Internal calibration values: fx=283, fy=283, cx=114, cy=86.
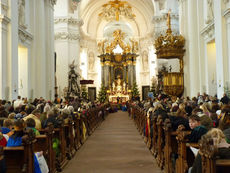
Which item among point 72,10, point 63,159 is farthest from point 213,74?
point 72,10

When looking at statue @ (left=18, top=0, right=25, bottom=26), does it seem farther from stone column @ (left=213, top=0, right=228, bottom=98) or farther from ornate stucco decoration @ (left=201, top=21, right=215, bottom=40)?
stone column @ (left=213, top=0, right=228, bottom=98)

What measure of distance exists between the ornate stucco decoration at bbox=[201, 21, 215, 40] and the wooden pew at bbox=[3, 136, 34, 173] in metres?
10.8

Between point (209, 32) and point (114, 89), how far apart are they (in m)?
22.5

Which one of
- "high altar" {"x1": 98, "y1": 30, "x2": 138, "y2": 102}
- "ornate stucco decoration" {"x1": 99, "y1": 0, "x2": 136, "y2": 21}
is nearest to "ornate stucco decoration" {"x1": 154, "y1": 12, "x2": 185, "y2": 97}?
"ornate stucco decoration" {"x1": 99, "y1": 0, "x2": 136, "y2": 21}

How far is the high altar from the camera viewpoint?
35.2 m

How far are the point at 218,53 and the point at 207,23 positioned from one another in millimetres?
2711

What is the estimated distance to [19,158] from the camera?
3.97 meters

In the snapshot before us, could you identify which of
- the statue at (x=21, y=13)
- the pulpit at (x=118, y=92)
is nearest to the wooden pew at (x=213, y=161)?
the statue at (x=21, y=13)

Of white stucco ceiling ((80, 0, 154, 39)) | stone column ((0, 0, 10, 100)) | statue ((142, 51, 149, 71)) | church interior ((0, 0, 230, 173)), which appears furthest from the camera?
statue ((142, 51, 149, 71))

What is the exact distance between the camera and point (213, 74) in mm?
13969

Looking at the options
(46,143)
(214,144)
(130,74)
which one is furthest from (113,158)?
(130,74)

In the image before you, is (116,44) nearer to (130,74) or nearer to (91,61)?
(91,61)

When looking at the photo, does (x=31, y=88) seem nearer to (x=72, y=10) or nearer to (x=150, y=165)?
(x=150, y=165)

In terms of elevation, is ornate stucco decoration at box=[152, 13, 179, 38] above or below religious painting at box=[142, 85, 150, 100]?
above
